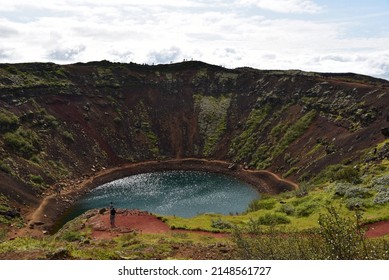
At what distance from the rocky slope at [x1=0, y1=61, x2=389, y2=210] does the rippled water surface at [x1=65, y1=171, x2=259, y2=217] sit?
28.0ft

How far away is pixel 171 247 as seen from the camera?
30.2 metres

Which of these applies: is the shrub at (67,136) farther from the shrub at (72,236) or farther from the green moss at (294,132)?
the shrub at (72,236)

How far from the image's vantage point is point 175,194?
78.5m

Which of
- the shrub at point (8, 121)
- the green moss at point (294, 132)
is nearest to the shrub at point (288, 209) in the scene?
the green moss at point (294, 132)

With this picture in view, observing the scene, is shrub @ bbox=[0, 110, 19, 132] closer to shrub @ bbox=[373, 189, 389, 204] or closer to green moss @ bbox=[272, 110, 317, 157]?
green moss @ bbox=[272, 110, 317, 157]

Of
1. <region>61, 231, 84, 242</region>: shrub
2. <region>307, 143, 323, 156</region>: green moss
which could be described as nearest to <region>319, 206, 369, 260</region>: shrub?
<region>61, 231, 84, 242</region>: shrub

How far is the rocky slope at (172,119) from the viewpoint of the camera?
260 feet

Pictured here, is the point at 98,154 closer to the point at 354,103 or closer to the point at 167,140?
the point at 167,140

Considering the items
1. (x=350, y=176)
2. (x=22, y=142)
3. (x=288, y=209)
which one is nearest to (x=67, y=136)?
(x=22, y=142)

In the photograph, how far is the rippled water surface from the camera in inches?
2739

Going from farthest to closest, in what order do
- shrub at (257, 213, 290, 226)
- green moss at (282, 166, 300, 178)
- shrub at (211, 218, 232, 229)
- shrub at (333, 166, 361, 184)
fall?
1. green moss at (282, 166, 300, 178)
2. shrub at (333, 166, 361, 184)
3. shrub at (257, 213, 290, 226)
4. shrub at (211, 218, 232, 229)

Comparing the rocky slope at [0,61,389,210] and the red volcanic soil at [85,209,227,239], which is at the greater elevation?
the rocky slope at [0,61,389,210]

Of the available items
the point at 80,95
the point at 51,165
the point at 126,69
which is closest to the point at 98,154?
the point at 51,165

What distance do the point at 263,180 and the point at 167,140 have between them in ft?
108
